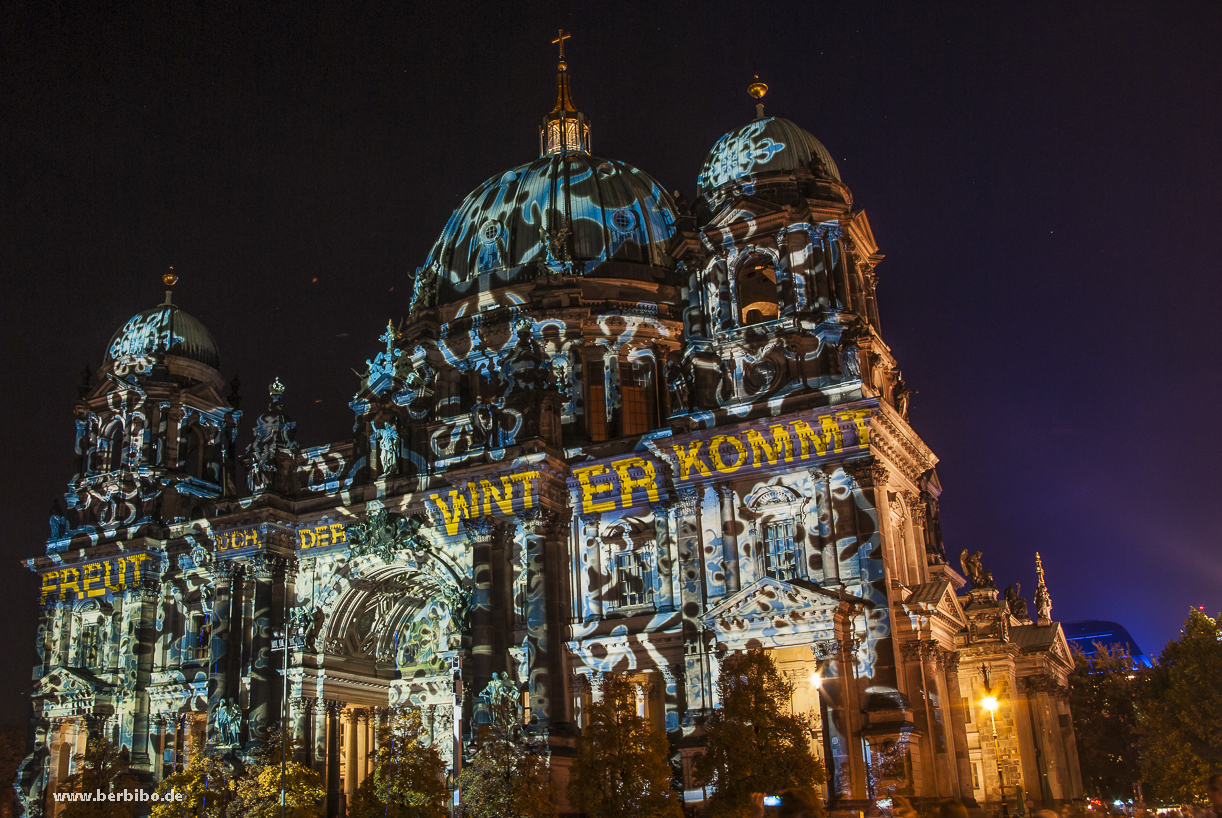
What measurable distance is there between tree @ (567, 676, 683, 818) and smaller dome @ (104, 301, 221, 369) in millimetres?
38092

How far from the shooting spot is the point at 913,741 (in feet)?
127

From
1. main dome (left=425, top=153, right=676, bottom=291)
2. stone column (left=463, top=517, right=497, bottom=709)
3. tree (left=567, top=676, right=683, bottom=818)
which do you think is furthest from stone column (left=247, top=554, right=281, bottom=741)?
tree (left=567, top=676, right=683, bottom=818)

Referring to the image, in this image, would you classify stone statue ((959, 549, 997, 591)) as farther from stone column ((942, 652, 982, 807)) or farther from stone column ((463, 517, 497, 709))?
stone column ((463, 517, 497, 709))

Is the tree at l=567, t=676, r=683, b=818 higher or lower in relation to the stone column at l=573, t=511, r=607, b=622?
lower

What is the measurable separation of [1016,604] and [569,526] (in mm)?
30588

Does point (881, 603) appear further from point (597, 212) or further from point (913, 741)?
point (597, 212)

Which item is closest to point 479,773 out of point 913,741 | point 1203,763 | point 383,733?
point 383,733

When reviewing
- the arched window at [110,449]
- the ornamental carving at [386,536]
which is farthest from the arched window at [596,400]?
the arched window at [110,449]

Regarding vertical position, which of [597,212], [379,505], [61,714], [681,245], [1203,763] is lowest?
[1203,763]

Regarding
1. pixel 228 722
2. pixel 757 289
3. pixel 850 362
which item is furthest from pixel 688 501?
pixel 228 722

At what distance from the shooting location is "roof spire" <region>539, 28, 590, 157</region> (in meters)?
71.1

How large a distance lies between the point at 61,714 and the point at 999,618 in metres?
46.5

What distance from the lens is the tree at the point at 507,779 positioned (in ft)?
126

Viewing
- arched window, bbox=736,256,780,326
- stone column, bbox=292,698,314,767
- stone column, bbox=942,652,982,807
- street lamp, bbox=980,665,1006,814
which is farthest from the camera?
stone column, bbox=292,698,314,767
